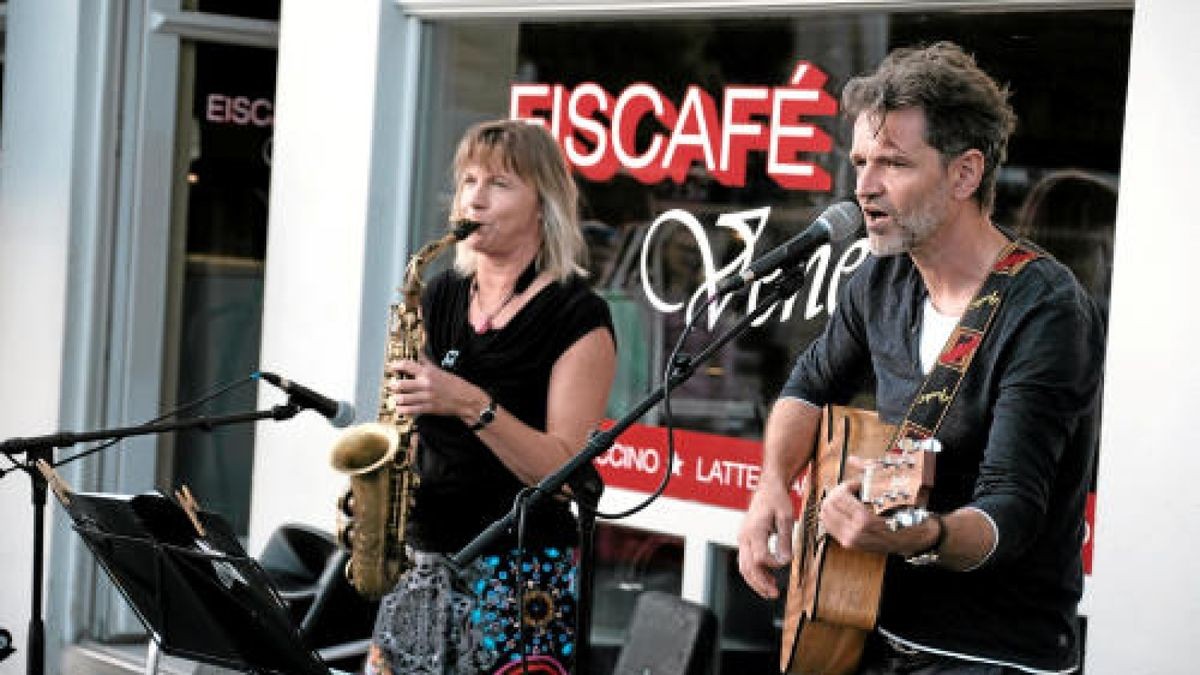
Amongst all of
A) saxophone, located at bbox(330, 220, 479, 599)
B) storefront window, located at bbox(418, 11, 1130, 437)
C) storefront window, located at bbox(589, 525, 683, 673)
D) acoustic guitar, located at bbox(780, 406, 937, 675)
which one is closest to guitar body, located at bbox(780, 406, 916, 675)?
acoustic guitar, located at bbox(780, 406, 937, 675)

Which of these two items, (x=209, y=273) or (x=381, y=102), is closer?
(x=381, y=102)

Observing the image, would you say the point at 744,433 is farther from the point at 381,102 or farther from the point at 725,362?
the point at 381,102

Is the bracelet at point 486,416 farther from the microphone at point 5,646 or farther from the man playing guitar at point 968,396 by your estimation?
the microphone at point 5,646

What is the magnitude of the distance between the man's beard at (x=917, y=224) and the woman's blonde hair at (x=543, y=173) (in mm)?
1121

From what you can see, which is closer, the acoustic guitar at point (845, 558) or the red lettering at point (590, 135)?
the acoustic guitar at point (845, 558)

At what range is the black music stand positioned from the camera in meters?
3.36

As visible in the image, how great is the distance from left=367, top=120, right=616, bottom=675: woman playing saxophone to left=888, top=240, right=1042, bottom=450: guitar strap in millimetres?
1022

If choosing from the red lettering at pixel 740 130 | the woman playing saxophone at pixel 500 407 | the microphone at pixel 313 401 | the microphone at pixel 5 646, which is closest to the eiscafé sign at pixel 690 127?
the red lettering at pixel 740 130

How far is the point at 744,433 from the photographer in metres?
5.61

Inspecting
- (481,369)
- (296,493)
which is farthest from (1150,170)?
(296,493)

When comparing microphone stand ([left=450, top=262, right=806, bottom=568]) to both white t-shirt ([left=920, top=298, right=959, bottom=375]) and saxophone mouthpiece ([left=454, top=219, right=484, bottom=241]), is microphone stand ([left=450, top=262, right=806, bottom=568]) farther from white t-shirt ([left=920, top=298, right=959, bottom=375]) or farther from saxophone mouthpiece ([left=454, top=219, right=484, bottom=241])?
saxophone mouthpiece ([left=454, top=219, right=484, bottom=241])

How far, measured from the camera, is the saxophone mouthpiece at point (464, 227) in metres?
4.07

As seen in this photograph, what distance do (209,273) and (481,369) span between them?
13.0ft

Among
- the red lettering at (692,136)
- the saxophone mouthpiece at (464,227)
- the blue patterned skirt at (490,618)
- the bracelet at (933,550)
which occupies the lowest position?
the blue patterned skirt at (490,618)
